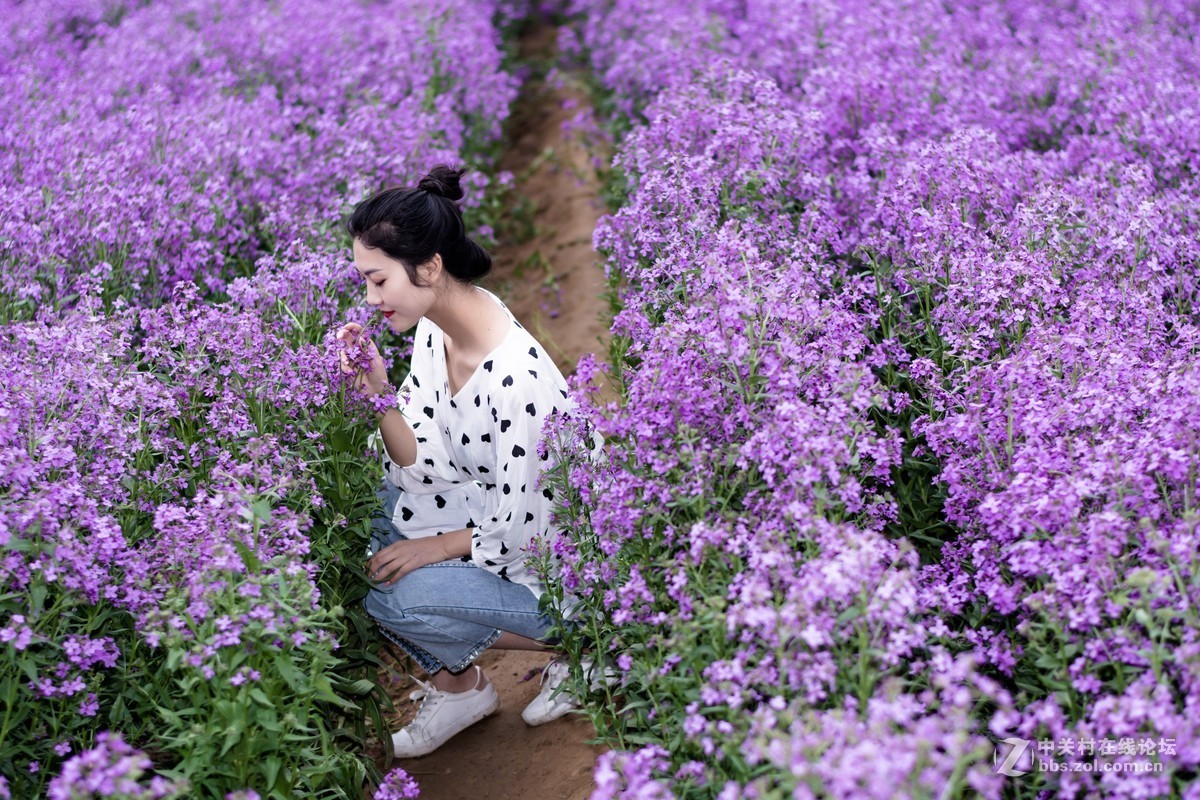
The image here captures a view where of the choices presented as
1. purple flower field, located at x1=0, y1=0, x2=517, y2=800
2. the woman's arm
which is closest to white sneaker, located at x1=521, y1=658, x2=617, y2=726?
purple flower field, located at x1=0, y1=0, x2=517, y2=800

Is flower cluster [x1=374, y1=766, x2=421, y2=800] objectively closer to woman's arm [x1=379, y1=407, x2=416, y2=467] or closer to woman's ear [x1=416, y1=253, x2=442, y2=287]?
woman's arm [x1=379, y1=407, x2=416, y2=467]

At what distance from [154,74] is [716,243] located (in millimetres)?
4653

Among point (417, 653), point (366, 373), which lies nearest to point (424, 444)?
point (366, 373)

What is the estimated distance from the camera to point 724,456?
3.35 meters

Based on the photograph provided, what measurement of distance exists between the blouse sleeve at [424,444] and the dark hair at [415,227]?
0.45m

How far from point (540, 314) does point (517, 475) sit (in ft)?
A: 10.9

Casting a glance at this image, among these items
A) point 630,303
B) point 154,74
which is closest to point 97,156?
point 154,74

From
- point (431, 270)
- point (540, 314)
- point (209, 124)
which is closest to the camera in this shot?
point (431, 270)

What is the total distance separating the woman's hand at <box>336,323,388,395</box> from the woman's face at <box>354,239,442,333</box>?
13 centimetres

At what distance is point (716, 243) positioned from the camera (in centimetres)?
427

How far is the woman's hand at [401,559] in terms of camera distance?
13.3 ft

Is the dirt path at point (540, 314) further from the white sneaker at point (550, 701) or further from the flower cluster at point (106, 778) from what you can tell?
the flower cluster at point (106, 778)

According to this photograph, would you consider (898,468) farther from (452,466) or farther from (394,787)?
(394,787)

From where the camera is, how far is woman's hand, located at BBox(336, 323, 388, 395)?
3984 millimetres
